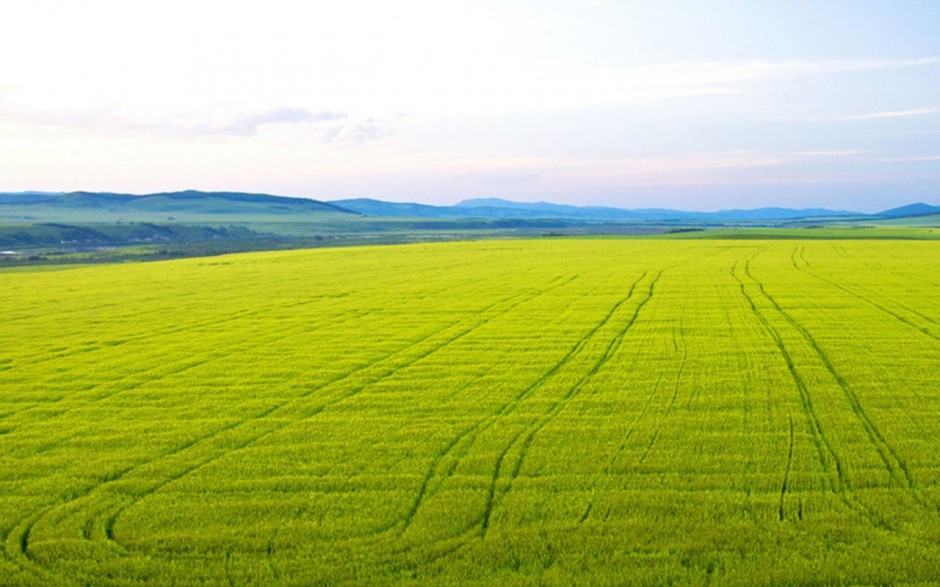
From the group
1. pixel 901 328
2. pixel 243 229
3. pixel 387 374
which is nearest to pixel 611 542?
pixel 387 374

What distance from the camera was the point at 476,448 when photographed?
13.0 metres

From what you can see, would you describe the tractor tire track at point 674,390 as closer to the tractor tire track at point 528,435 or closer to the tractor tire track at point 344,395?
the tractor tire track at point 528,435

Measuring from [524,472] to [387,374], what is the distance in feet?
25.5

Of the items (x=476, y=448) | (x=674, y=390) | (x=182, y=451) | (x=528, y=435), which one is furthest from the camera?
(x=674, y=390)

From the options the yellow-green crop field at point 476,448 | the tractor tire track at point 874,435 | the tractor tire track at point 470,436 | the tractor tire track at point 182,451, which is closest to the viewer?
the yellow-green crop field at point 476,448

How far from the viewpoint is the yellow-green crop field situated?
30.3 ft

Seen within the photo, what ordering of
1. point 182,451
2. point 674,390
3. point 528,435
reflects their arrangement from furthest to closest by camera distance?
point 674,390 < point 528,435 < point 182,451

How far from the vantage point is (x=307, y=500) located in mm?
10930

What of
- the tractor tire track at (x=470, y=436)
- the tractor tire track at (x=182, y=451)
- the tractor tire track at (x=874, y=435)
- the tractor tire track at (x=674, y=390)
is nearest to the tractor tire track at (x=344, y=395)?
the tractor tire track at (x=182, y=451)

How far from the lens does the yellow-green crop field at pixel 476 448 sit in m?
9.25

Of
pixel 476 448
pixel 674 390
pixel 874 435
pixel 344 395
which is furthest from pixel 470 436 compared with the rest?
pixel 874 435

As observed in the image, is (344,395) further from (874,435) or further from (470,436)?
(874,435)

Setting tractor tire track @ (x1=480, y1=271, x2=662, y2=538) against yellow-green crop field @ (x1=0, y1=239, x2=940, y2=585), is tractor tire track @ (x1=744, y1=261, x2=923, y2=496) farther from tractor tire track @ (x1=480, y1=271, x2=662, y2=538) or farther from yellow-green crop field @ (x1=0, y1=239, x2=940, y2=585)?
tractor tire track @ (x1=480, y1=271, x2=662, y2=538)

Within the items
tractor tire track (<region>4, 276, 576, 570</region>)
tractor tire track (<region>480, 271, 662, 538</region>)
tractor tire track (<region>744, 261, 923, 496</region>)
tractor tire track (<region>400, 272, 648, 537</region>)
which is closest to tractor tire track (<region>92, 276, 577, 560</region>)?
tractor tire track (<region>4, 276, 576, 570</region>)
